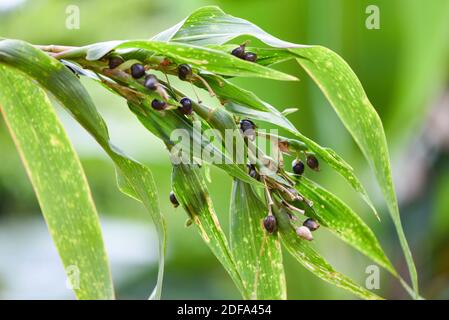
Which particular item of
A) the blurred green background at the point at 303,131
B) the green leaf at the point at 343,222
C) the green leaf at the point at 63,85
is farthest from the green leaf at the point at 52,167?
the blurred green background at the point at 303,131

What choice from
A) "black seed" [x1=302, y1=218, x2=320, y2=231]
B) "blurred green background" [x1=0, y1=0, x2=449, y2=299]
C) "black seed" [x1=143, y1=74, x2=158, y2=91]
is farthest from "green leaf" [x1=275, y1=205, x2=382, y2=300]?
"blurred green background" [x1=0, y1=0, x2=449, y2=299]

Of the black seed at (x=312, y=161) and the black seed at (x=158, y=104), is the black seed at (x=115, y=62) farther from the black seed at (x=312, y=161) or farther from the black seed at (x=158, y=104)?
the black seed at (x=312, y=161)

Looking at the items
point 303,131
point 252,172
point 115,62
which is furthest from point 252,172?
point 303,131

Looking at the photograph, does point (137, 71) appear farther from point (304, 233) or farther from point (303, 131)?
point (303, 131)

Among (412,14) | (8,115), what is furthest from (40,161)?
(412,14)

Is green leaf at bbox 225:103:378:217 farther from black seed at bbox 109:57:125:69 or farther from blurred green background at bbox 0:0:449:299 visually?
blurred green background at bbox 0:0:449:299

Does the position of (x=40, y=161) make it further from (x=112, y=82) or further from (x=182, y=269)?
(x=182, y=269)

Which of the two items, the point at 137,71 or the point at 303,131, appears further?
the point at 303,131
